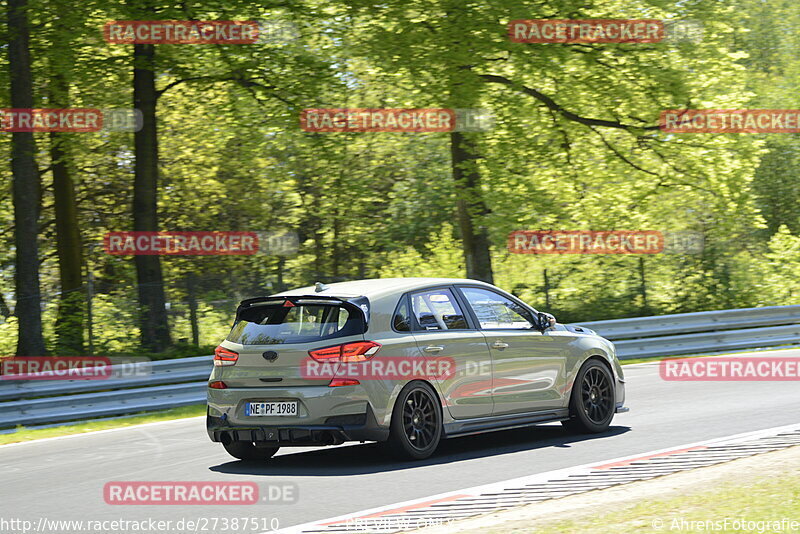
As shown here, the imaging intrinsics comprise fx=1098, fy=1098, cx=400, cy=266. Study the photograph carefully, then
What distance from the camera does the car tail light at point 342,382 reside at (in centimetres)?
893

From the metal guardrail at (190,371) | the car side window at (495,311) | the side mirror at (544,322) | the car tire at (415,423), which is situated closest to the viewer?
the car tire at (415,423)

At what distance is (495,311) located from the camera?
10266mm

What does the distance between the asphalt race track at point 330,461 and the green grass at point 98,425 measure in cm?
63

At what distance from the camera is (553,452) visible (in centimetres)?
966

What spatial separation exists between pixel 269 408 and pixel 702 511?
390 centimetres

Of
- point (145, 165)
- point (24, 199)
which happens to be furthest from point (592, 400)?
point (145, 165)

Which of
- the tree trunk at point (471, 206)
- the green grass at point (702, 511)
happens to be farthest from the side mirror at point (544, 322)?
the tree trunk at point (471, 206)

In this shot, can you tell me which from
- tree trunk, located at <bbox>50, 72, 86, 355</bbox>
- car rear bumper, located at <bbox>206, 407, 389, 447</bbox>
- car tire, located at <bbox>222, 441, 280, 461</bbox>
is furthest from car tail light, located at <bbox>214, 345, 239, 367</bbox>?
tree trunk, located at <bbox>50, 72, 86, 355</bbox>

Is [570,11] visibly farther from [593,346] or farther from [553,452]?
[553,452]

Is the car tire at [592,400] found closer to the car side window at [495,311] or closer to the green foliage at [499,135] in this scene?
the car side window at [495,311]

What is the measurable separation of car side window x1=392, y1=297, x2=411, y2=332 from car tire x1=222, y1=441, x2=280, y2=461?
1636 mm

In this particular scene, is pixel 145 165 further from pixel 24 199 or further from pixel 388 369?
pixel 388 369

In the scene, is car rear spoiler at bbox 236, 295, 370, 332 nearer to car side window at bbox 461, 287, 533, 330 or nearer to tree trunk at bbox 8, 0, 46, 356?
car side window at bbox 461, 287, 533, 330

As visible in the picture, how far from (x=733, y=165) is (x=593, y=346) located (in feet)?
44.4
